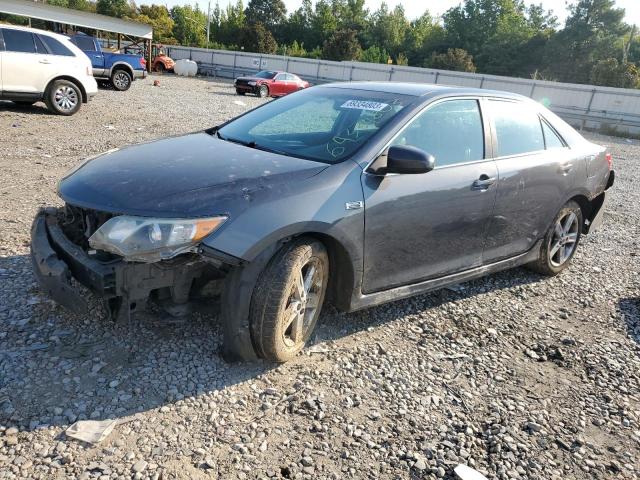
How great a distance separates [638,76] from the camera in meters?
45.1

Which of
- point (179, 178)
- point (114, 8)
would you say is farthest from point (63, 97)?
point (114, 8)

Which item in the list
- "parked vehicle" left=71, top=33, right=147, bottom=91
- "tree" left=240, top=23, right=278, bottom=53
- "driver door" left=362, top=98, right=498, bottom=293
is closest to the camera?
"driver door" left=362, top=98, right=498, bottom=293

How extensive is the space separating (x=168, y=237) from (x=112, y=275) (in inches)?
13.1

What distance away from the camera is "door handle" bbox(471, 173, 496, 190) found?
367 centimetres

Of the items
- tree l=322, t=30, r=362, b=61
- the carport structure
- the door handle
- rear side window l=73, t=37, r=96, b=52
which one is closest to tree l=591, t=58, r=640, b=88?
tree l=322, t=30, r=362, b=61

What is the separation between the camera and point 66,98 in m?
11.2

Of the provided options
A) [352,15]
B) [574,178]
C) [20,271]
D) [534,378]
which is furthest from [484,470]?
[352,15]

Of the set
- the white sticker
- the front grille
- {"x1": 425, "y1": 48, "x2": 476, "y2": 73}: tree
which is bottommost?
the front grille

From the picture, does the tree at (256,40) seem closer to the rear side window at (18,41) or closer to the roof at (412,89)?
the rear side window at (18,41)

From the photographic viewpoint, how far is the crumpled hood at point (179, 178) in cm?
264

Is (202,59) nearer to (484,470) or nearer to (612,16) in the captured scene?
(484,470)

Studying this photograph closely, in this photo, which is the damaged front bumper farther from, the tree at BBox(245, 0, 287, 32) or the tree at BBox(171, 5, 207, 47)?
the tree at BBox(245, 0, 287, 32)

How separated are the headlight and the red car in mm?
22081

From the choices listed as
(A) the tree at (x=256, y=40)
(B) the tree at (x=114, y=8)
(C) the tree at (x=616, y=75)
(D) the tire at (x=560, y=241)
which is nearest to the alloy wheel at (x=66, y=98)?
(D) the tire at (x=560, y=241)
